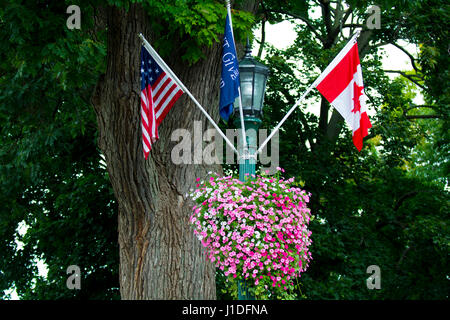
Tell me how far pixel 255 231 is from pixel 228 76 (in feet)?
7.96

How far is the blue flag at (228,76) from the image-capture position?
27.8 ft

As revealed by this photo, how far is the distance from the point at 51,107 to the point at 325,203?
700 cm

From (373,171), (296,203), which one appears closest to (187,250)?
(296,203)

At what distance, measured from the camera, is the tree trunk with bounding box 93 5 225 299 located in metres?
9.06

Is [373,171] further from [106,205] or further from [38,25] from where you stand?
[38,25]

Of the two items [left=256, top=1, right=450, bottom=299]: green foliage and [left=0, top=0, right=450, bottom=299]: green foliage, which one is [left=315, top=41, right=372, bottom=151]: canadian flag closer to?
[left=0, top=0, right=450, bottom=299]: green foliage

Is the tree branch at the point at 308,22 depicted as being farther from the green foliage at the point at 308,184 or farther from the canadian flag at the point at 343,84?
the canadian flag at the point at 343,84

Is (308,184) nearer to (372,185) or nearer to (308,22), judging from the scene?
(372,185)

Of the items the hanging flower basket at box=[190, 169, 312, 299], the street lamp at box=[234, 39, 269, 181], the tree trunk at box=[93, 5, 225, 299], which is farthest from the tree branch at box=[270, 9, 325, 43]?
the hanging flower basket at box=[190, 169, 312, 299]

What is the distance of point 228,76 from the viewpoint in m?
8.59

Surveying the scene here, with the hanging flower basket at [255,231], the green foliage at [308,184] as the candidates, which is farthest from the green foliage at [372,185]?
the hanging flower basket at [255,231]

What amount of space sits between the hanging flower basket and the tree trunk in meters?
1.77

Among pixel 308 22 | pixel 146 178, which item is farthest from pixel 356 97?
pixel 308 22

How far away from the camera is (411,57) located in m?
16.6
